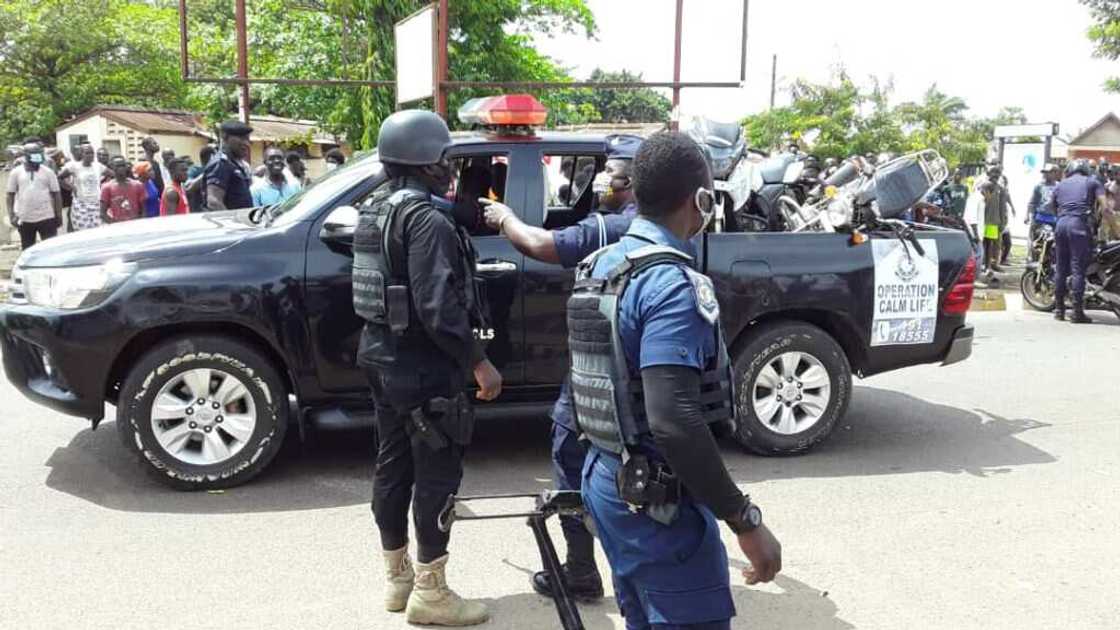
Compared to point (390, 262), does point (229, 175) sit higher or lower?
higher

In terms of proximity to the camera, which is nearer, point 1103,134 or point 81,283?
point 81,283

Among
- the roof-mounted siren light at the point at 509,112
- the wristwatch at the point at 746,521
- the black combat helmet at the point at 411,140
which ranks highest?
the roof-mounted siren light at the point at 509,112

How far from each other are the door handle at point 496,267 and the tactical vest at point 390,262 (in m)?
1.50

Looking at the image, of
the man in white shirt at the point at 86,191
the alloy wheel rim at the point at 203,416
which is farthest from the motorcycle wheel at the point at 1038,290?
the man in white shirt at the point at 86,191

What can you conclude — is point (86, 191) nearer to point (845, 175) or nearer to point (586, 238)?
point (845, 175)

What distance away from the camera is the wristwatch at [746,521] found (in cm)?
219

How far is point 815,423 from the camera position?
584 cm

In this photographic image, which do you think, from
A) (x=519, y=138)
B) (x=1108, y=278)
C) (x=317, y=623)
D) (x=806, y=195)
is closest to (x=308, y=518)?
(x=317, y=623)

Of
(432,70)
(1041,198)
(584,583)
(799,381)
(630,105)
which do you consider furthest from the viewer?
(630,105)

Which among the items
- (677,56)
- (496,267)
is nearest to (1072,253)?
(677,56)

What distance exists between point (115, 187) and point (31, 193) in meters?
1.28

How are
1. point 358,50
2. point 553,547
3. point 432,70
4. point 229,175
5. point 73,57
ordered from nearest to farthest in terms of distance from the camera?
point 553,547, point 229,175, point 432,70, point 358,50, point 73,57

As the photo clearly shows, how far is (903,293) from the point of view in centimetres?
593

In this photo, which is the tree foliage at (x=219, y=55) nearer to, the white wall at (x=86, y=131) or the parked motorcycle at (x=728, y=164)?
the white wall at (x=86, y=131)
